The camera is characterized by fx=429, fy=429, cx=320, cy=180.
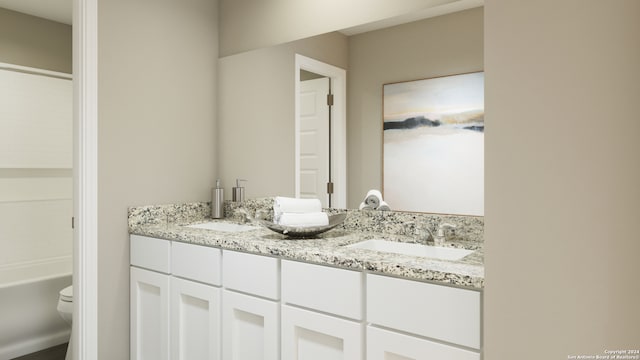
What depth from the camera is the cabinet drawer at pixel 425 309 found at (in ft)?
3.80

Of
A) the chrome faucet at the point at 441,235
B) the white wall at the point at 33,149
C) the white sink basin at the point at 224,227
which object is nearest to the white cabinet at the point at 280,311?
the white sink basin at the point at 224,227

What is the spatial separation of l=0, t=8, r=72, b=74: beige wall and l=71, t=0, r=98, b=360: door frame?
5.40 feet

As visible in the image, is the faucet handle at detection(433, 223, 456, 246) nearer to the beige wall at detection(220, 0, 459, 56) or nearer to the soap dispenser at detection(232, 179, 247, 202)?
the beige wall at detection(220, 0, 459, 56)

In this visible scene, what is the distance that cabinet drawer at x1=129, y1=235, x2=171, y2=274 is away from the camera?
2072mm

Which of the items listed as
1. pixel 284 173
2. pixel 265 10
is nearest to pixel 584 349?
pixel 284 173

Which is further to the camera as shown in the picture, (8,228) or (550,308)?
(8,228)

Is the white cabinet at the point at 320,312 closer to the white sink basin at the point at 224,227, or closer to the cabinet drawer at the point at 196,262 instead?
the cabinet drawer at the point at 196,262

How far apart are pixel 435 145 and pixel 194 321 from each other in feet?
4.42

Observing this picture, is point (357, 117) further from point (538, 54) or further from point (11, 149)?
point (11, 149)

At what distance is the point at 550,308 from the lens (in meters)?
0.93

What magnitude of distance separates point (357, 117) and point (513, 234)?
1.17 meters

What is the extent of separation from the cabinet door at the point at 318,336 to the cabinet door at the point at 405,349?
50 mm

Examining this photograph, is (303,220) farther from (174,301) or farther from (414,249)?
(174,301)

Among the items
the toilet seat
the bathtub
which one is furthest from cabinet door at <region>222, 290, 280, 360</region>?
the bathtub
